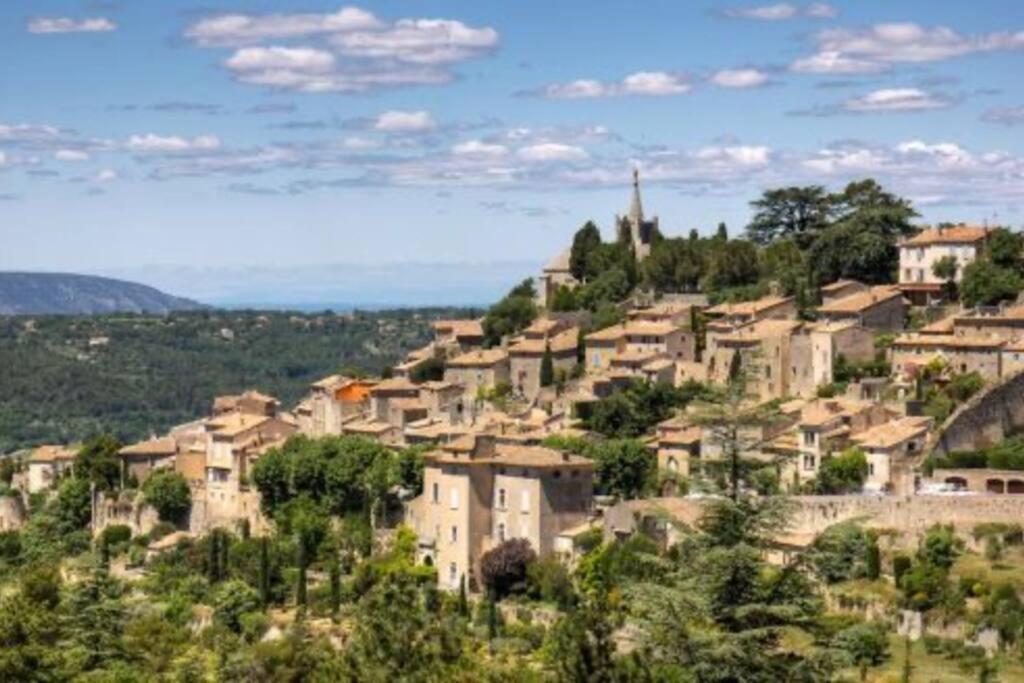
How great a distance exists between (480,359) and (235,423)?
8516 mm

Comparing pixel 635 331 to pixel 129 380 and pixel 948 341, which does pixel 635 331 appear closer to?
pixel 948 341

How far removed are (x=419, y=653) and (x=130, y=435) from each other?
130m

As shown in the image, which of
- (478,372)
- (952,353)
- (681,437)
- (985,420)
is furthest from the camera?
(478,372)

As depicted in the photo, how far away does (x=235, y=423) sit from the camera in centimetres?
6675

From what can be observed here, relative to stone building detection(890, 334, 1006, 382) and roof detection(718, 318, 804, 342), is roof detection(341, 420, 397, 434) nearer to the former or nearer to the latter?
roof detection(718, 318, 804, 342)

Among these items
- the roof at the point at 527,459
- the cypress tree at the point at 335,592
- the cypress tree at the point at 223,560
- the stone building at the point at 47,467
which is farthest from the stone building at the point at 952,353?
the stone building at the point at 47,467

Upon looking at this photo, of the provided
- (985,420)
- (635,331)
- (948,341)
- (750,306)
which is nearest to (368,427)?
(635,331)

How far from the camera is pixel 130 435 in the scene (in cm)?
15650

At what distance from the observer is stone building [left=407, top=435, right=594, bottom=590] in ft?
169

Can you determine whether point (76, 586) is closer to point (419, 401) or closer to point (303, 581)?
point (303, 581)

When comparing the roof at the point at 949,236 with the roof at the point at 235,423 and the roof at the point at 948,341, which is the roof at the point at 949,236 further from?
the roof at the point at 235,423

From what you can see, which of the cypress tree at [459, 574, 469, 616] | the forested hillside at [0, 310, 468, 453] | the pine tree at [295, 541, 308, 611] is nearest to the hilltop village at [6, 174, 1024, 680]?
the cypress tree at [459, 574, 469, 616]

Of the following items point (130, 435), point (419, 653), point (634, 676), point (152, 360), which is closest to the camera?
point (634, 676)

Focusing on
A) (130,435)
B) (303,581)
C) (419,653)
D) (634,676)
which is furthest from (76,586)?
(130,435)
